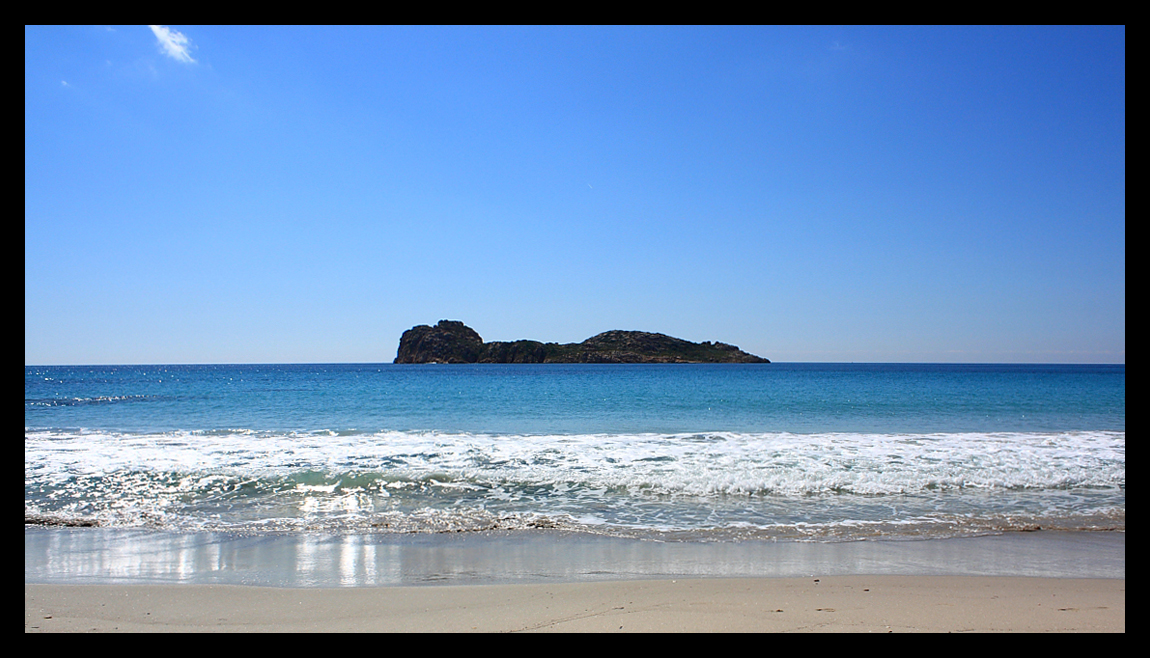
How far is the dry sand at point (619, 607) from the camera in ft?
12.7

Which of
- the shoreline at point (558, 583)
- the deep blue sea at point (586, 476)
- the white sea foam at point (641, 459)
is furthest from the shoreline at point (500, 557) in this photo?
the white sea foam at point (641, 459)

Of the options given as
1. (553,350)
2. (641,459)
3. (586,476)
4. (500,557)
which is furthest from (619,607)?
(553,350)

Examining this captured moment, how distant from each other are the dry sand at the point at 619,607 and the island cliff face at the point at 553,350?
401ft

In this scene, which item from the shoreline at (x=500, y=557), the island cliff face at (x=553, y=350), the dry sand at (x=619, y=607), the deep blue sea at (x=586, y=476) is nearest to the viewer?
the dry sand at (x=619, y=607)

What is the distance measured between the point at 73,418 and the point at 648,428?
19.4 meters

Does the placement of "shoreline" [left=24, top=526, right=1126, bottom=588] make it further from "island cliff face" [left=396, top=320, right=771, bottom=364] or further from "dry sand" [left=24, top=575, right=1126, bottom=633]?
"island cliff face" [left=396, top=320, right=771, bottom=364]

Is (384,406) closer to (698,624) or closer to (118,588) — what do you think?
(118,588)

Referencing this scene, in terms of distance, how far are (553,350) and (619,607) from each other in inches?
5163

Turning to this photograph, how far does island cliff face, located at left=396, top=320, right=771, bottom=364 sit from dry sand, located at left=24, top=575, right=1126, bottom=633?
122250 mm

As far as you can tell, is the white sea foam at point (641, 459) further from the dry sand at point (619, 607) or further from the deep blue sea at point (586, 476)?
the dry sand at point (619, 607)
